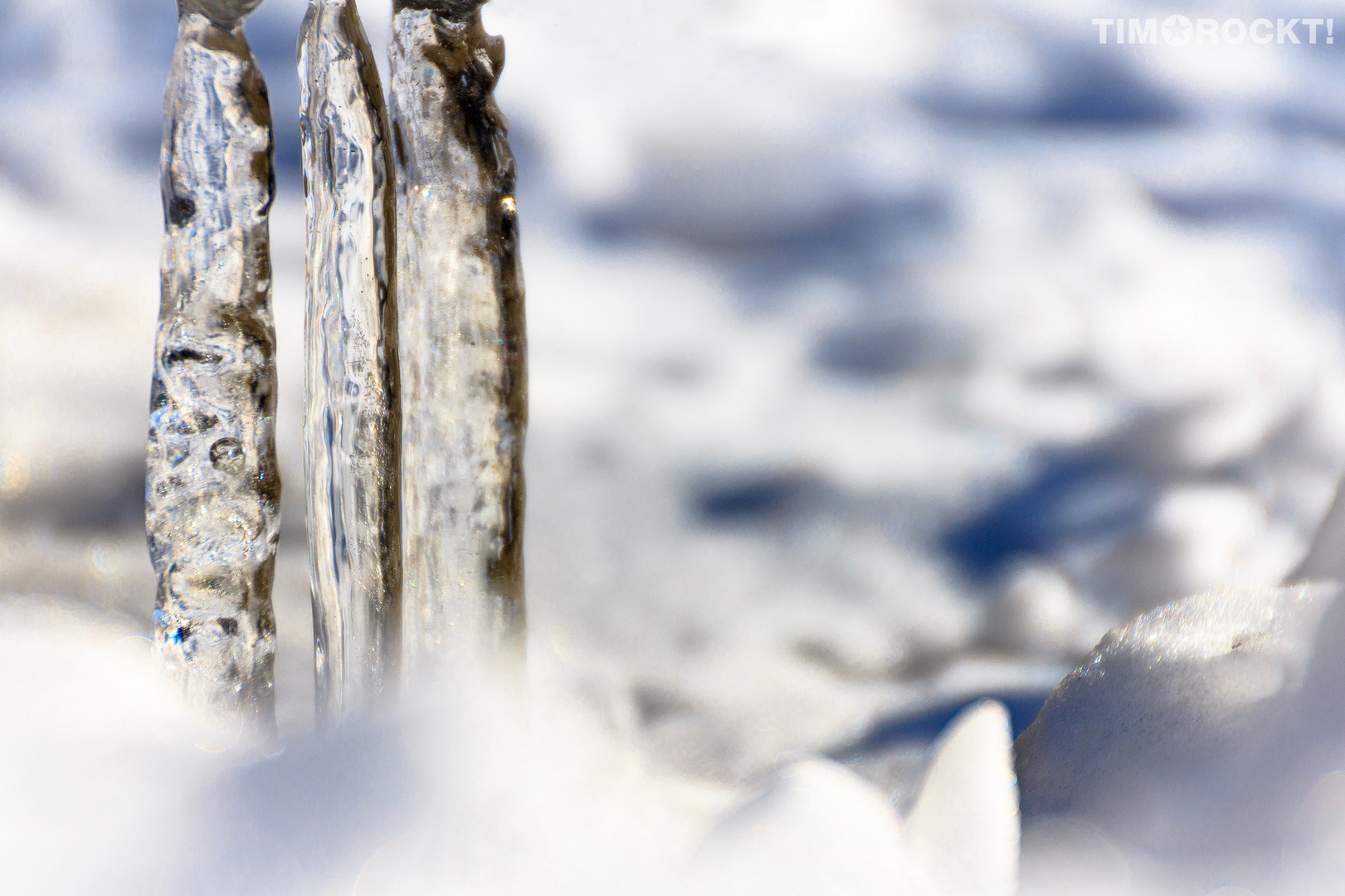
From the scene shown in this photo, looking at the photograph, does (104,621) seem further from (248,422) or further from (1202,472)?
(1202,472)

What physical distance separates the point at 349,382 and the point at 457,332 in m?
0.06

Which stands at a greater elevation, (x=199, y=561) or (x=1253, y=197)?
(x=1253, y=197)

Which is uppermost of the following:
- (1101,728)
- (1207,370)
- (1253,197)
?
(1253,197)

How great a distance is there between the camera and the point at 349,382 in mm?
410

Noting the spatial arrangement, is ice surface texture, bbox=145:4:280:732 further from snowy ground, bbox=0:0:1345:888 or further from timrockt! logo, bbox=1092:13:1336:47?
timrockt! logo, bbox=1092:13:1336:47

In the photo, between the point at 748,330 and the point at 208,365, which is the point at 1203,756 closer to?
the point at 748,330

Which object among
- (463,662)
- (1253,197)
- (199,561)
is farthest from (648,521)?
(1253,197)

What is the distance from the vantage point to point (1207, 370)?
54cm

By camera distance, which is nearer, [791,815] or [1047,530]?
[791,815]

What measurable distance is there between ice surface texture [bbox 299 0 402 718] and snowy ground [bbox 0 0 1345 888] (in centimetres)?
11

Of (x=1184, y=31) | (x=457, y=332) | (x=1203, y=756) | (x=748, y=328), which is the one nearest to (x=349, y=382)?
(x=457, y=332)

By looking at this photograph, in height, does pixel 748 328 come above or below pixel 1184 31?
below

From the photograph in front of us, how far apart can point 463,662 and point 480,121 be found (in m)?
0.30

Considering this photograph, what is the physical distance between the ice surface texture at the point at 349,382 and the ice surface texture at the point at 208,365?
3cm
